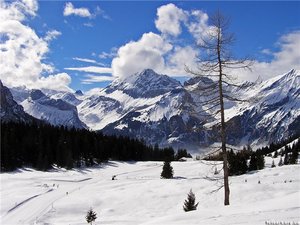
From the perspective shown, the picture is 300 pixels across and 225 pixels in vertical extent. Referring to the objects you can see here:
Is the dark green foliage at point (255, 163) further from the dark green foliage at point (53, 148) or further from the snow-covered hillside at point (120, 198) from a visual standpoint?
the dark green foliage at point (53, 148)

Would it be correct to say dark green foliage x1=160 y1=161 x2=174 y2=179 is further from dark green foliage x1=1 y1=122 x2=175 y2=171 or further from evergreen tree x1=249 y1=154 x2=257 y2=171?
evergreen tree x1=249 y1=154 x2=257 y2=171

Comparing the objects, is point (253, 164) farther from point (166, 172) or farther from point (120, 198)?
point (120, 198)

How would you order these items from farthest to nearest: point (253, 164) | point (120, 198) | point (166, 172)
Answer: point (253, 164)
point (166, 172)
point (120, 198)

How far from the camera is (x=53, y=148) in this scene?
107750mm

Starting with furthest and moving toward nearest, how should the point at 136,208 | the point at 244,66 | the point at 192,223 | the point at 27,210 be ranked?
the point at 136,208, the point at 27,210, the point at 244,66, the point at 192,223

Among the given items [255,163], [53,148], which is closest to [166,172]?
[255,163]

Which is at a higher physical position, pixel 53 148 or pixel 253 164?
pixel 53 148

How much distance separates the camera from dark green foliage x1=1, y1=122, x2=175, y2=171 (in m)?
96.3

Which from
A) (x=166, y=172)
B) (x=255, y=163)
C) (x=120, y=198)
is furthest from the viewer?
(x=255, y=163)

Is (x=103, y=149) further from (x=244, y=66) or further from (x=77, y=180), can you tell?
(x=244, y=66)

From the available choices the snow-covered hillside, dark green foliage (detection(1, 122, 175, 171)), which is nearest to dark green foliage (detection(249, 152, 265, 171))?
the snow-covered hillside

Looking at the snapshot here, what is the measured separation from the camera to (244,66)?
24.0 m

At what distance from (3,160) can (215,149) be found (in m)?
73.2

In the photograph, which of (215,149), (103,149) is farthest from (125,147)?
(215,149)
